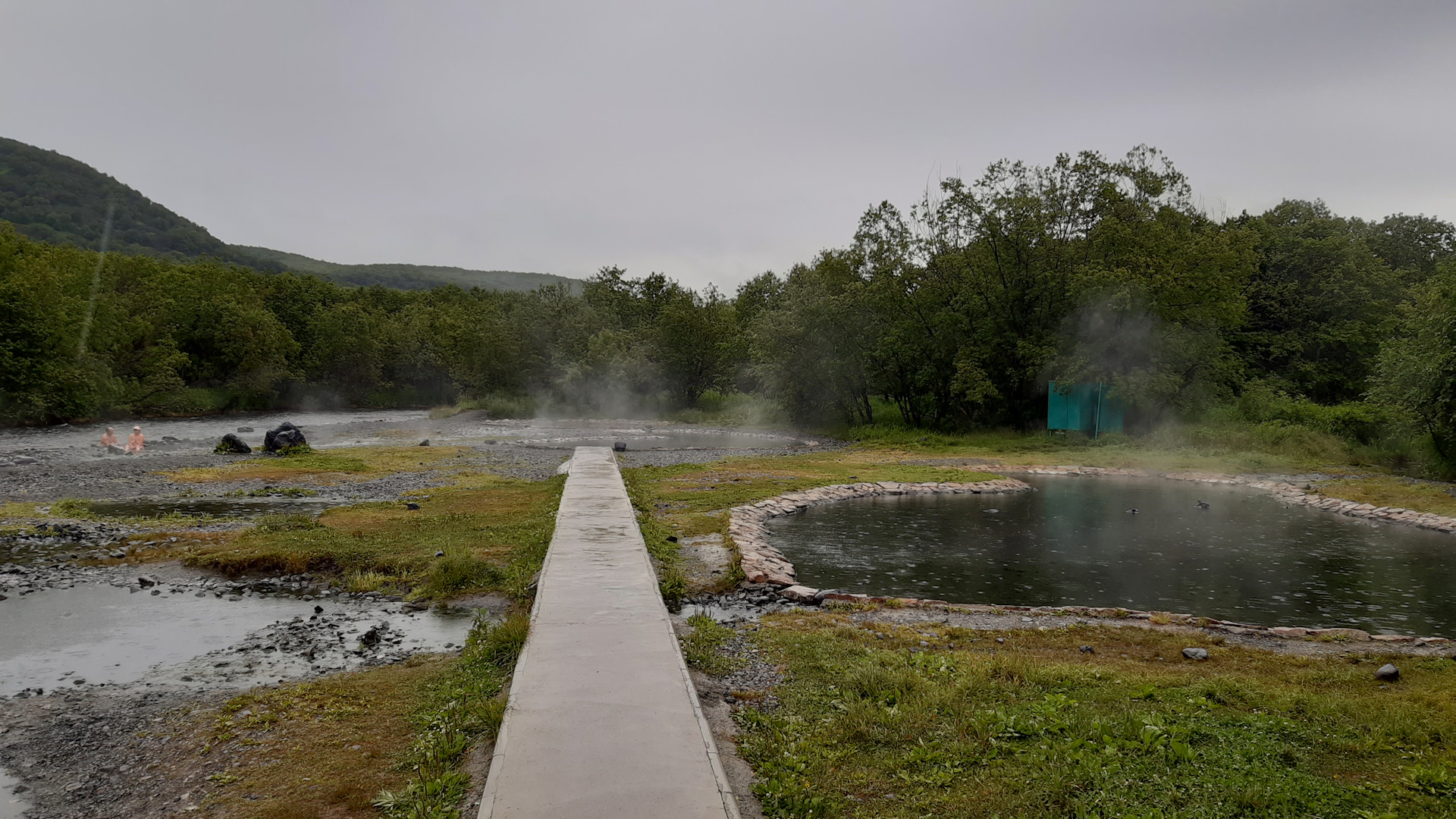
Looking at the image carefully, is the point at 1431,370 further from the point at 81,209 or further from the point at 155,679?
the point at 81,209

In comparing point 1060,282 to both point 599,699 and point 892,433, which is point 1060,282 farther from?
point 599,699

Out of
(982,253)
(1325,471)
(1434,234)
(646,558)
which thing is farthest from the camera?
(1434,234)

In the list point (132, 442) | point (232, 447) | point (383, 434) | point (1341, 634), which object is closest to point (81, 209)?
point (383, 434)

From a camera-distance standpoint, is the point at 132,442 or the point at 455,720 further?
the point at 132,442

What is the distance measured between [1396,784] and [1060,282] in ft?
105

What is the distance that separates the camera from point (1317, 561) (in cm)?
1394

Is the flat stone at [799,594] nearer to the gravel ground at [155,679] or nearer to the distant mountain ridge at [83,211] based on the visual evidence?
the gravel ground at [155,679]

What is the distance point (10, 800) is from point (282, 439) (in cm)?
2514

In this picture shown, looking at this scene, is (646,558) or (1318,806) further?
(646,558)

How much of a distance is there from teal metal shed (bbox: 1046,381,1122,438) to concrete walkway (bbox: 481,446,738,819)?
90.2 feet

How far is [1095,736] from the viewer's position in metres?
5.60

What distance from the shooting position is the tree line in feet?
103

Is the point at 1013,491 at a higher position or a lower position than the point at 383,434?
higher

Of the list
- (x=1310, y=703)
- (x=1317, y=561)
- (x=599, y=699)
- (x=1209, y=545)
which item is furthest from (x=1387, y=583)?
(x=599, y=699)
